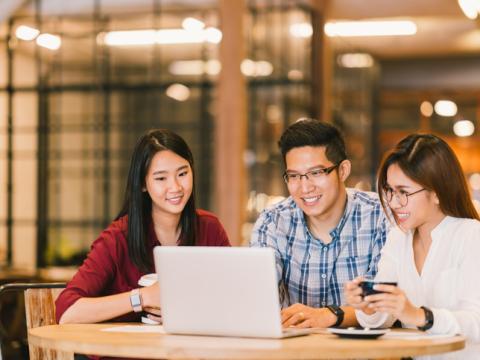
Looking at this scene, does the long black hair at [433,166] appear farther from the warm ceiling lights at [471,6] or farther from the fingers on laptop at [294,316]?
the warm ceiling lights at [471,6]

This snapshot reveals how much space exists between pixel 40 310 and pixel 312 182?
42.7 inches

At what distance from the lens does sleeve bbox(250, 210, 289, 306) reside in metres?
3.55

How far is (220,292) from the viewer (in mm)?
2523

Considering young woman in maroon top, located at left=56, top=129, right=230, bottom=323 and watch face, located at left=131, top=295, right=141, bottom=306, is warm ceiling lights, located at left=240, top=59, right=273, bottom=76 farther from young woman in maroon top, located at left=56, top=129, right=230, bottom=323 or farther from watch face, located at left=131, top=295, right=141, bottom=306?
watch face, located at left=131, top=295, right=141, bottom=306

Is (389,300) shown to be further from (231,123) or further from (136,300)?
(231,123)

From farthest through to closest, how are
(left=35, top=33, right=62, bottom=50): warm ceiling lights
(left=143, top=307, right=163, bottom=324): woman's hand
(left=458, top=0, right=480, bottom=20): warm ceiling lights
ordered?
(left=35, top=33, right=62, bottom=50): warm ceiling lights → (left=458, top=0, right=480, bottom=20): warm ceiling lights → (left=143, top=307, right=163, bottom=324): woman's hand

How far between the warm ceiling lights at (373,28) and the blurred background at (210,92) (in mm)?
41

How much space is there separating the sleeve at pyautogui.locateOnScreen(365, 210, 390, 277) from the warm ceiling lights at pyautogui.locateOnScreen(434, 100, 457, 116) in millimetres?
11906

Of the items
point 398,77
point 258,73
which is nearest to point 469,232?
point 258,73

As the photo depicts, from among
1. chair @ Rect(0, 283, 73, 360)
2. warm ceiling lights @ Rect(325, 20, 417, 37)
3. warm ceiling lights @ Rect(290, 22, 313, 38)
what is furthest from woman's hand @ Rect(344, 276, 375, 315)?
warm ceiling lights @ Rect(325, 20, 417, 37)

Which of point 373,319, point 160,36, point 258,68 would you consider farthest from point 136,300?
point 160,36

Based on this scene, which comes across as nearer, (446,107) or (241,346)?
(241,346)

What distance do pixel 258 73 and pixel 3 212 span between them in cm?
395

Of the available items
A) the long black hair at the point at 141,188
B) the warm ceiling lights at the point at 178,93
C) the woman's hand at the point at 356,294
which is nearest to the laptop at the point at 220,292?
the woman's hand at the point at 356,294
